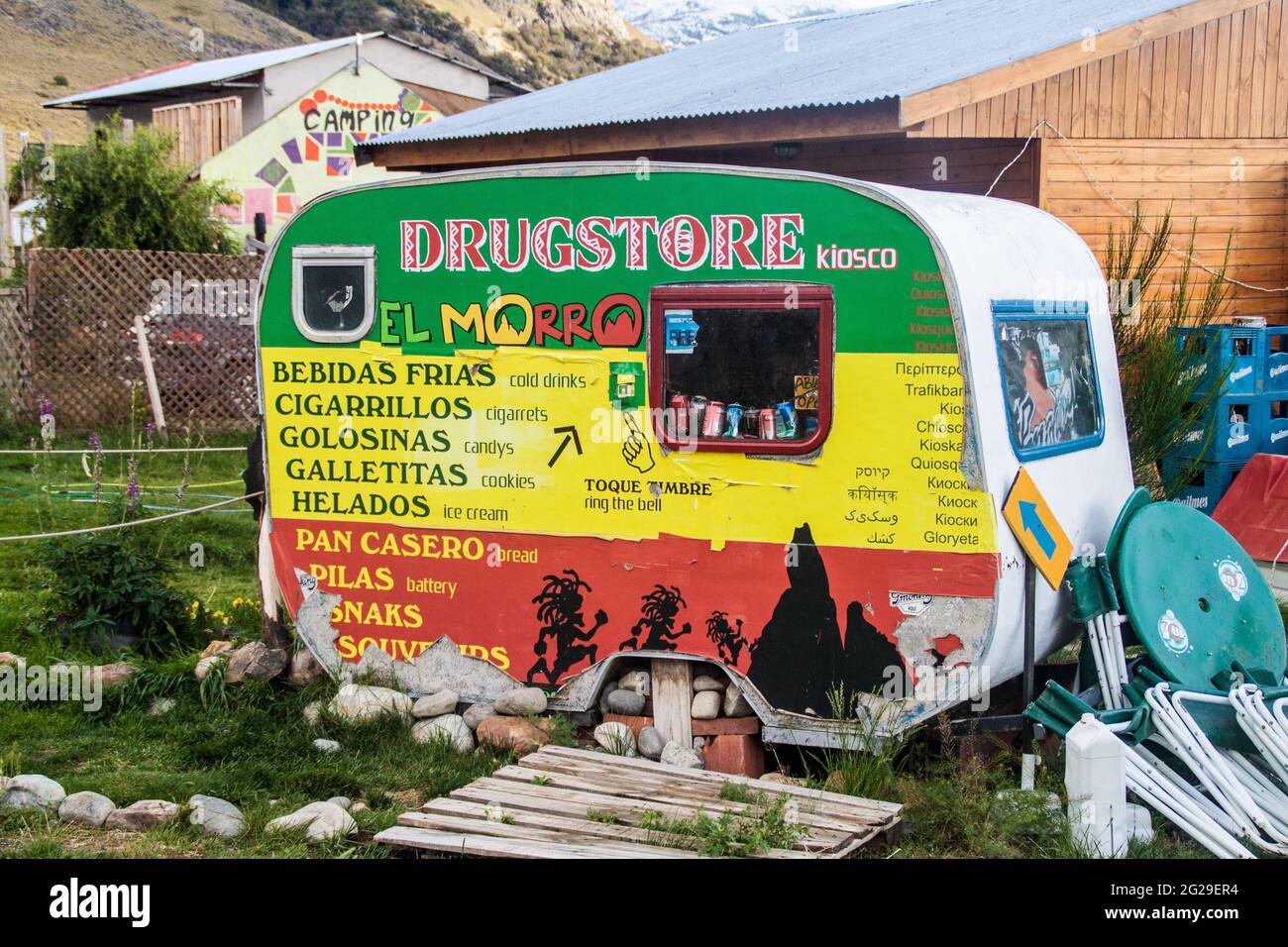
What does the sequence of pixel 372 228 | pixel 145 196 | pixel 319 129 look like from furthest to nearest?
pixel 319 129, pixel 145 196, pixel 372 228

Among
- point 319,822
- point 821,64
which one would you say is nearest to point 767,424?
point 319,822

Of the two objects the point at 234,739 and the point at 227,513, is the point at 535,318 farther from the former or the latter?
the point at 227,513

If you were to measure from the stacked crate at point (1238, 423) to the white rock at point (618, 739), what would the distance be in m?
5.59

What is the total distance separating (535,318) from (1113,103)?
21.3 ft

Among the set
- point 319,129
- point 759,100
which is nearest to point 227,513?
point 759,100

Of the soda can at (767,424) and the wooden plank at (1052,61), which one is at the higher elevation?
the wooden plank at (1052,61)

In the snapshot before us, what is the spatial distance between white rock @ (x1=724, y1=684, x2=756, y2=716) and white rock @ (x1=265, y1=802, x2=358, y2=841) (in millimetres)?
1824

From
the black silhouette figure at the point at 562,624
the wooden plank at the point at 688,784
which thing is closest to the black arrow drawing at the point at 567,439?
the black silhouette figure at the point at 562,624

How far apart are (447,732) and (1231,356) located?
6.76 m

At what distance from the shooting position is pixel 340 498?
285 inches

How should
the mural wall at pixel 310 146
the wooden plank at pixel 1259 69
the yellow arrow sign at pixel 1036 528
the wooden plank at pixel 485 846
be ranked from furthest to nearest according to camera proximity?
1. the mural wall at pixel 310 146
2. the wooden plank at pixel 1259 69
3. the yellow arrow sign at pixel 1036 528
4. the wooden plank at pixel 485 846

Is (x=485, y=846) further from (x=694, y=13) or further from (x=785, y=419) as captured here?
(x=694, y=13)

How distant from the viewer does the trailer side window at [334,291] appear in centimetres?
712

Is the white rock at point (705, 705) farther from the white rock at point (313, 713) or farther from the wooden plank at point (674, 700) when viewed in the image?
the white rock at point (313, 713)
